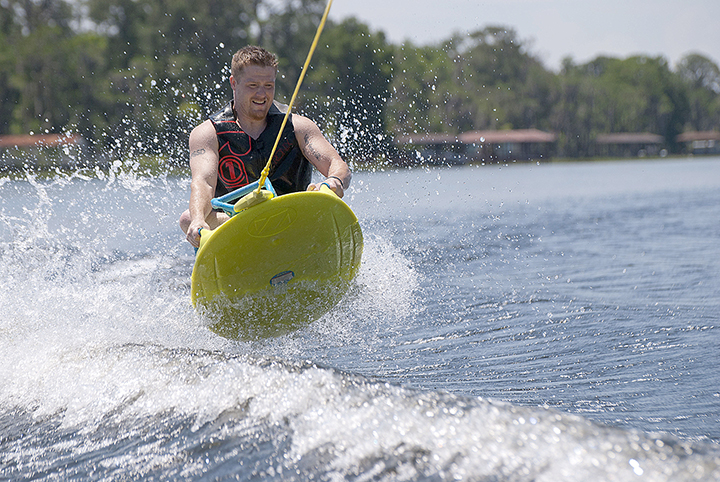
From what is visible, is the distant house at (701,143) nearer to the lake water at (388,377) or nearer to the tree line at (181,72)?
the tree line at (181,72)

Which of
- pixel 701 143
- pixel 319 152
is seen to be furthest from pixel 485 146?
pixel 319 152

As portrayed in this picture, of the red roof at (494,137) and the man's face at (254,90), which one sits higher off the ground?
the man's face at (254,90)

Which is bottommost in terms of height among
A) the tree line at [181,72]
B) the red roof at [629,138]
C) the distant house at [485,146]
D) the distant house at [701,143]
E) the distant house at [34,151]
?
the distant house at [701,143]

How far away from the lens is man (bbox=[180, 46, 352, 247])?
162 inches

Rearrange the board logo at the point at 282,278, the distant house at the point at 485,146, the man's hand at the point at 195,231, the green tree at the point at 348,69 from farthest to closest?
the distant house at the point at 485,146
the green tree at the point at 348,69
the board logo at the point at 282,278
the man's hand at the point at 195,231

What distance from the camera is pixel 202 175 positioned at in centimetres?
408

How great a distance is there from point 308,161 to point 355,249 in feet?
2.70

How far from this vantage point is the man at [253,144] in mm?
4125

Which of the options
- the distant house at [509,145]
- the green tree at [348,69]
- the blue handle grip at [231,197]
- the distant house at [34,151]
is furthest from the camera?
the distant house at [509,145]

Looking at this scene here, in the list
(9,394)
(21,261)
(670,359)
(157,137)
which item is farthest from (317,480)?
(157,137)

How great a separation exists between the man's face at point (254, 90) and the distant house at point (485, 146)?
52159 millimetres

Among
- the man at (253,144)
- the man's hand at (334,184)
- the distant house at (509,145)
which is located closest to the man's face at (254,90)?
the man at (253,144)

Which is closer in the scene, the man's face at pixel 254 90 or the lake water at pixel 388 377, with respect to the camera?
the lake water at pixel 388 377

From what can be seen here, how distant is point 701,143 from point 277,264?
104 meters
